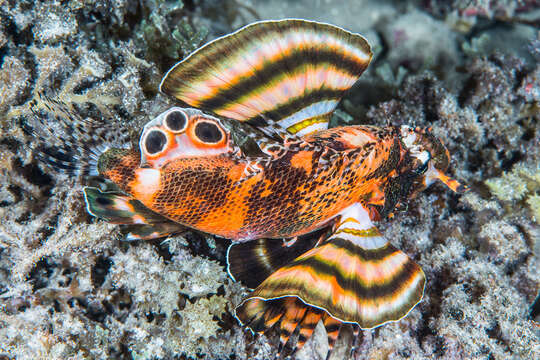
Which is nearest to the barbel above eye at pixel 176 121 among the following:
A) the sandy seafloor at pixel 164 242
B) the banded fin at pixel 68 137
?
the banded fin at pixel 68 137

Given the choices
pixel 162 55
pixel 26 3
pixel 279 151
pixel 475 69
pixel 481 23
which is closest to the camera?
pixel 279 151

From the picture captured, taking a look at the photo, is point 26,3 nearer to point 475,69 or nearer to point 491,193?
point 475,69

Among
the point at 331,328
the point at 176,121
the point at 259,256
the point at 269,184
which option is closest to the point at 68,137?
the point at 176,121

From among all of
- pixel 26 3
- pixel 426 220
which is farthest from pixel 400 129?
pixel 26 3

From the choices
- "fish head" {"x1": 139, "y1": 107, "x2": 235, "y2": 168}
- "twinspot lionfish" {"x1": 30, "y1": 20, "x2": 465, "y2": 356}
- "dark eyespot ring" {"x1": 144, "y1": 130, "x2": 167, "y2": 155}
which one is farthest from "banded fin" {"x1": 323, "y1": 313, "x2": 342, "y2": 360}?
"dark eyespot ring" {"x1": 144, "y1": 130, "x2": 167, "y2": 155}

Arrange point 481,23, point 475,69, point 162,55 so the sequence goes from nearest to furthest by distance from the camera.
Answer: point 162,55, point 475,69, point 481,23

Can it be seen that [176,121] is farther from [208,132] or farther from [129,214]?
[129,214]

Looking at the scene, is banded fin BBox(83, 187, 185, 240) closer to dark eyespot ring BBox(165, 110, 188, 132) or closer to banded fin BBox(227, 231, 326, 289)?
banded fin BBox(227, 231, 326, 289)
